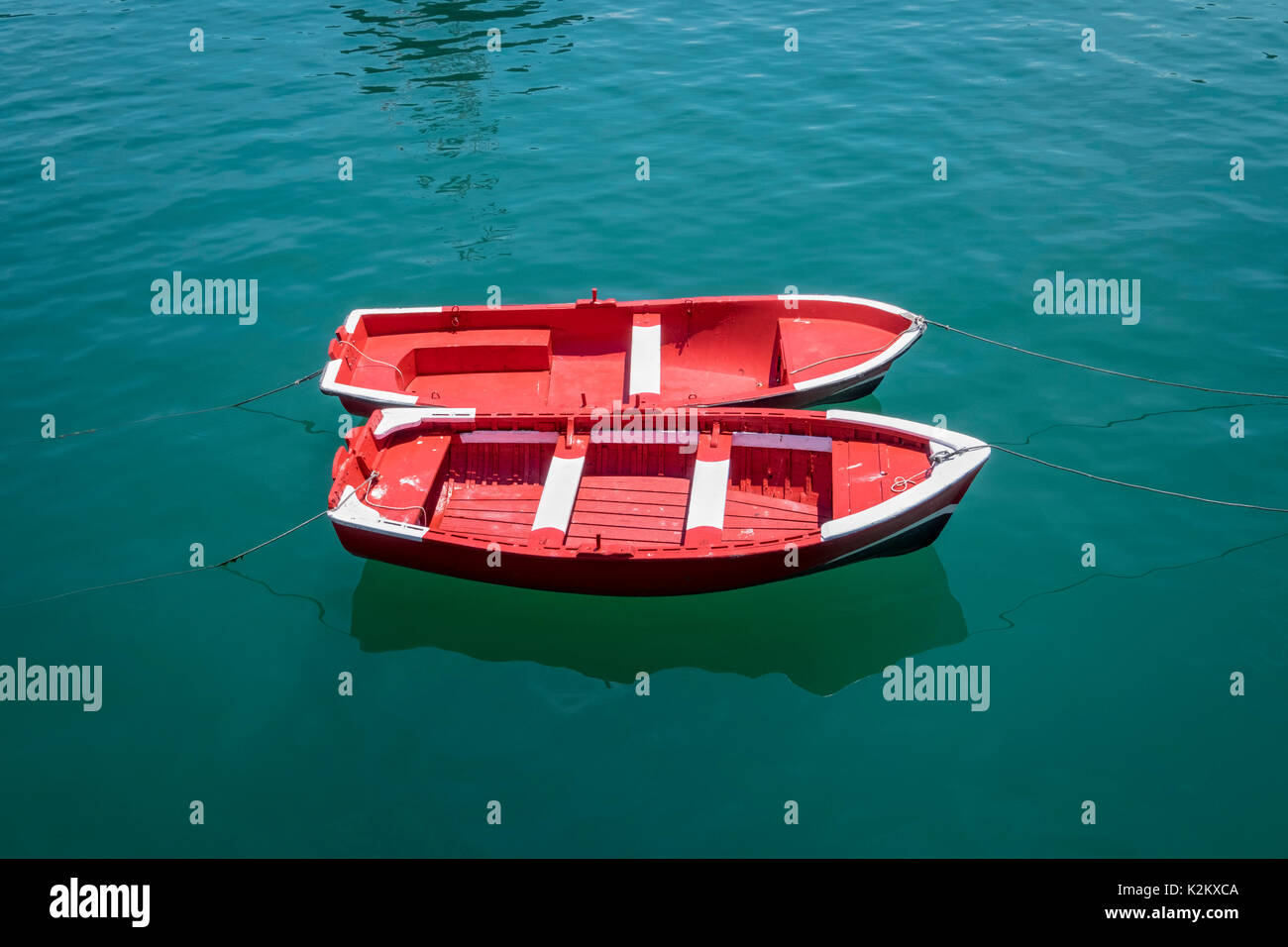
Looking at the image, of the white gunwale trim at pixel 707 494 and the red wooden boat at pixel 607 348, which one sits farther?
the red wooden boat at pixel 607 348

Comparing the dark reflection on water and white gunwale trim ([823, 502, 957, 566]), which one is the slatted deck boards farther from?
the dark reflection on water

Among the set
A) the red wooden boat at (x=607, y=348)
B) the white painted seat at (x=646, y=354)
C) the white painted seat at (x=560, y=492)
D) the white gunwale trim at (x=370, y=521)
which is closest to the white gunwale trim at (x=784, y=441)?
the red wooden boat at (x=607, y=348)

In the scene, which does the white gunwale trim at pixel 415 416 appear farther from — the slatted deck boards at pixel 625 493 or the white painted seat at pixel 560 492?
the white painted seat at pixel 560 492

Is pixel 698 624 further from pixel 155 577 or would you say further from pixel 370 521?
pixel 155 577

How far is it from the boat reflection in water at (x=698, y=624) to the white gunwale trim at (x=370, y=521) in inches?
61.6

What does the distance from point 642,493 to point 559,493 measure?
5.00 ft

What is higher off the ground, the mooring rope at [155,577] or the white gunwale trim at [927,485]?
the white gunwale trim at [927,485]

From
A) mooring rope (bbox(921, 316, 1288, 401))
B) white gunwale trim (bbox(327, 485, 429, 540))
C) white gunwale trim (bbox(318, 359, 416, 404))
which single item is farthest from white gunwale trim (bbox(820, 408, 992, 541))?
white gunwale trim (bbox(318, 359, 416, 404))

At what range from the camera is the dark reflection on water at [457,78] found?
24.7 m

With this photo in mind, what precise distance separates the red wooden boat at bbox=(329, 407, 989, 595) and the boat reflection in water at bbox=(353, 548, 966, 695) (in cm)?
69

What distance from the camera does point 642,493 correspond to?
613 inches

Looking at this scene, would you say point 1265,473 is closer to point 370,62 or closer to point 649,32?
point 649,32

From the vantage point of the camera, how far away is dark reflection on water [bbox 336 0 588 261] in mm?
24748

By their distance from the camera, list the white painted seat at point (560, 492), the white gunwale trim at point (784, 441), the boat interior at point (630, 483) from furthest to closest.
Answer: the white gunwale trim at point (784, 441) → the boat interior at point (630, 483) → the white painted seat at point (560, 492)
